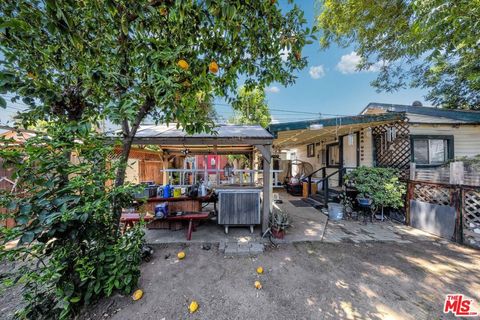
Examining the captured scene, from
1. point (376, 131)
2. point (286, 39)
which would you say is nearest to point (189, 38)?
point (286, 39)

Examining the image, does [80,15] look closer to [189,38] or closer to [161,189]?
[189,38]

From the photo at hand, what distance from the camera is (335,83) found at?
43.0ft

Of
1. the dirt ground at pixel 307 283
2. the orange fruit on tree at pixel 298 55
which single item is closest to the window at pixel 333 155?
the dirt ground at pixel 307 283

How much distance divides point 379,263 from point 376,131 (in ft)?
17.9

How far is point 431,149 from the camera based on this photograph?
6430 mm

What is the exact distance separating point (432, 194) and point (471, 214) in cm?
75

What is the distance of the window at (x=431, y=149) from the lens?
6.35 metres

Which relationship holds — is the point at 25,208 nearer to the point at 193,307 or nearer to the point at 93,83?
the point at 93,83

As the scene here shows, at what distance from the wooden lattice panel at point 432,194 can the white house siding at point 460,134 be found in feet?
8.50

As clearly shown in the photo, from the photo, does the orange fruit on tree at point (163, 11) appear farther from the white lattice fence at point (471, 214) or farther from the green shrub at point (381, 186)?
the white lattice fence at point (471, 214)

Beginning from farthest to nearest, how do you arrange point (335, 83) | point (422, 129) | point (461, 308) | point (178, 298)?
point (335, 83) < point (422, 129) < point (178, 298) < point (461, 308)

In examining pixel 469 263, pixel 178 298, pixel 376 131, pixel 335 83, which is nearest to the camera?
pixel 178 298

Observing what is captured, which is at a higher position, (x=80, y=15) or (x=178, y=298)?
(x=80, y=15)

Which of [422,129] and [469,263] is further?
[422,129]
